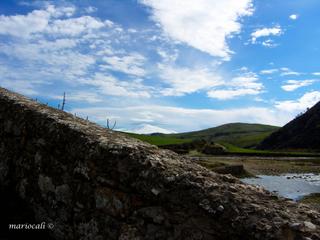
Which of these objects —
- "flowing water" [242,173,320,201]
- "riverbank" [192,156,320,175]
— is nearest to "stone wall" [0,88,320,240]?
"flowing water" [242,173,320,201]

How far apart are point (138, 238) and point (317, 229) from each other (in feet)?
7.87

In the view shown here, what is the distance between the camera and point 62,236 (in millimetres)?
6945

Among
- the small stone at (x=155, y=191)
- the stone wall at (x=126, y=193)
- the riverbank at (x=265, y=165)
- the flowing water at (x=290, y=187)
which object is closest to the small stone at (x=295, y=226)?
the stone wall at (x=126, y=193)

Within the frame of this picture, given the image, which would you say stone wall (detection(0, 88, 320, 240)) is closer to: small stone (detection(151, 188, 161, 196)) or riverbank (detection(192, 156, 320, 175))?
small stone (detection(151, 188, 161, 196))

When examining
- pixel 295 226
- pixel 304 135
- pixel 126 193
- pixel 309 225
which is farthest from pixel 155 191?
pixel 304 135

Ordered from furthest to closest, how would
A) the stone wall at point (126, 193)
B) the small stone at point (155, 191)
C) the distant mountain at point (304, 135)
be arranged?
the distant mountain at point (304, 135)
the small stone at point (155, 191)
the stone wall at point (126, 193)

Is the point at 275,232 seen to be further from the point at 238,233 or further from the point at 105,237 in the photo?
the point at 105,237

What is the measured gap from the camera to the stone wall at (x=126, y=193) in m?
5.54

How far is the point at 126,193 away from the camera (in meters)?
6.39

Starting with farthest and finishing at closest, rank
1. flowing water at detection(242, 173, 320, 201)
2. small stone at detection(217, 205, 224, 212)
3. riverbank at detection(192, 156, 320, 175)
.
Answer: riverbank at detection(192, 156, 320, 175), flowing water at detection(242, 173, 320, 201), small stone at detection(217, 205, 224, 212)

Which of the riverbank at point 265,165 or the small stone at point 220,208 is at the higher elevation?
the riverbank at point 265,165

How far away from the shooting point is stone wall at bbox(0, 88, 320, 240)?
18.2 ft

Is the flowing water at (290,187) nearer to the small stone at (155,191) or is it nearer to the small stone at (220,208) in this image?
the small stone at (155,191)

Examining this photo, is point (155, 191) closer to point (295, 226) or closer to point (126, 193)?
point (126, 193)
